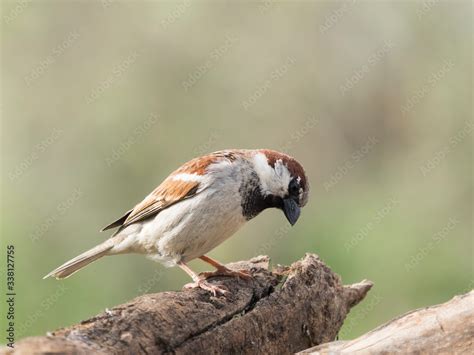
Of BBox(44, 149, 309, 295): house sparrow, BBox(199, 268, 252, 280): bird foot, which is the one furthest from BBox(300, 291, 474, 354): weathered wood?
BBox(44, 149, 309, 295): house sparrow

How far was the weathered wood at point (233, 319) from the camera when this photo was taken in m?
3.75

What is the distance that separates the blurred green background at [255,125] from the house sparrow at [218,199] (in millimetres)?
3490

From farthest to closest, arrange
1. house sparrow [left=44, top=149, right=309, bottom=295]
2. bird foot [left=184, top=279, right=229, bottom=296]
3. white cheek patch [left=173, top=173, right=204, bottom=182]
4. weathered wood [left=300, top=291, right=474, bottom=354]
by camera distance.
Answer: white cheek patch [left=173, top=173, right=204, bottom=182] → house sparrow [left=44, top=149, right=309, bottom=295] → bird foot [left=184, top=279, right=229, bottom=296] → weathered wood [left=300, top=291, right=474, bottom=354]

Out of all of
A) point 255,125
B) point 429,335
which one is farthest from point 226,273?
point 255,125

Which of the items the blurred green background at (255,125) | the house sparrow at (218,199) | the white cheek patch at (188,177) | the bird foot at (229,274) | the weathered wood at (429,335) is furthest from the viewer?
the blurred green background at (255,125)

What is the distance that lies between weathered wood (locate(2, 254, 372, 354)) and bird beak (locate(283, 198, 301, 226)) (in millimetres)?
393

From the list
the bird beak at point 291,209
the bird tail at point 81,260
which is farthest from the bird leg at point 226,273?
the bird tail at point 81,260

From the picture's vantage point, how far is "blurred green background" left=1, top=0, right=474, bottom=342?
9578mm

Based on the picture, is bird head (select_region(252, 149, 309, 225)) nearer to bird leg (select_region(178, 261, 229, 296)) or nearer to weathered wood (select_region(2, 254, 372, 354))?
weathered wood (select_region(2, 254, 372, 354))

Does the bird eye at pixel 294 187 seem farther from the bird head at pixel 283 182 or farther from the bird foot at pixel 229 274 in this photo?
the bird foot at pixel 229 274

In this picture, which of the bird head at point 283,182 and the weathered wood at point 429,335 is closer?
the weathered wood at point 429,335

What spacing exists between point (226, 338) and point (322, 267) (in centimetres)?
107

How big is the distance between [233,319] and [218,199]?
47.9 inches

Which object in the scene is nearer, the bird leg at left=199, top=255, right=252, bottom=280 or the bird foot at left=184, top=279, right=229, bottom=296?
the bird foot at left=184, top=279, right=229, bottom=296
